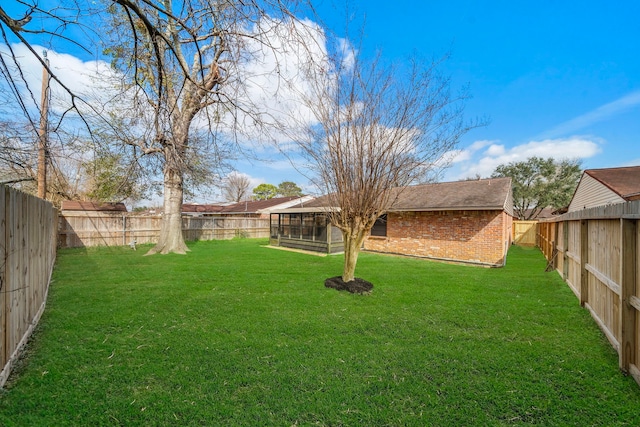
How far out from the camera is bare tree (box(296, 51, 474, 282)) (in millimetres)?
5426

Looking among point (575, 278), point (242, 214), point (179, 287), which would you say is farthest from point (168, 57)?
point (242, 214)

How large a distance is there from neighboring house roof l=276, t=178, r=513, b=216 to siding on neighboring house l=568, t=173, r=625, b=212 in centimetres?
325

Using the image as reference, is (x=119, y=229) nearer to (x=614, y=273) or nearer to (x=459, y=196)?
(x=459, y=196)

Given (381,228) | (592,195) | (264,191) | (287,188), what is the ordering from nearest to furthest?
(592,195) → (381,228) → (264,191) → (287,188)

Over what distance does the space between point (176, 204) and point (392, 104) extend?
10.2m

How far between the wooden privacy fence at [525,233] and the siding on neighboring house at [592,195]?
2341mm

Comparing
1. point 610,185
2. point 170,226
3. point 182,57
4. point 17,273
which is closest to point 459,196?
point 610,185

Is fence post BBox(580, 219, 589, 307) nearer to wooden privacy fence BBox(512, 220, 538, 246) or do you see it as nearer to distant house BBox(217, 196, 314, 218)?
wooden privacy fence BBox(512, 220, 538, 246)

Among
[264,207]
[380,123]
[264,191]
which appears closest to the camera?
[380,123]

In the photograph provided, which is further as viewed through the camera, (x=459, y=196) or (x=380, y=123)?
(x=459, y=196)

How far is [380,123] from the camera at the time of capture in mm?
5480

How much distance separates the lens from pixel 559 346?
139 inches

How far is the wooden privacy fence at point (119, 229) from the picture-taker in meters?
12.9

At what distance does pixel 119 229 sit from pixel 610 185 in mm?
21230
